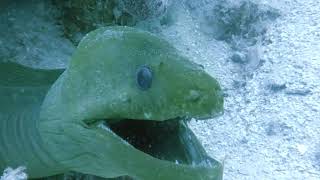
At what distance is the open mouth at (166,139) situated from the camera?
2.22 metres

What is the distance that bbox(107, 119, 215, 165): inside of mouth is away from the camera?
222cm

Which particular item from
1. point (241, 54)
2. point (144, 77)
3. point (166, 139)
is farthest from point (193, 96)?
point (241, 54)

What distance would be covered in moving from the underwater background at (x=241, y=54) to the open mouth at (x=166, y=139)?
3.11ft

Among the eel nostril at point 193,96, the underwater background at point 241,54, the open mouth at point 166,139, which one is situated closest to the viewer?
the eel nostril at point 193,96

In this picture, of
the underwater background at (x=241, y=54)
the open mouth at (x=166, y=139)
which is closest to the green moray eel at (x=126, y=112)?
the open mouth at (x=166, y=139)

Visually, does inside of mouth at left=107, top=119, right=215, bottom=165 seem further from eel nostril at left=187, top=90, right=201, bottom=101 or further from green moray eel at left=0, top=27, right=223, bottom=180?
eel nostril at left=187, top=90, right=201, bottom=101

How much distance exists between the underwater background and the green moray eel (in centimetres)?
87

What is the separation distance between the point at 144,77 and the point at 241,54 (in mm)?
2721

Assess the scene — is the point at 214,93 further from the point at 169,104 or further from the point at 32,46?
the point at 32,46

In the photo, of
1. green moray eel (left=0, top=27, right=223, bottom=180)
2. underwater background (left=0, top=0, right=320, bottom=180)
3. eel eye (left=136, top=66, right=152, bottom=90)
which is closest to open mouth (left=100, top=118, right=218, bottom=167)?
green moray eel (left=0, top=27, right=223, bottom=180)

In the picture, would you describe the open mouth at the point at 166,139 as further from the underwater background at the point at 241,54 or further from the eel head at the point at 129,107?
the underwater background at the point at 241,54

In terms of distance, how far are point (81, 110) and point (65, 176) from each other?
1.09m

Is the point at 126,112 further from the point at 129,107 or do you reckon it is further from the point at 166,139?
the point at 166,139

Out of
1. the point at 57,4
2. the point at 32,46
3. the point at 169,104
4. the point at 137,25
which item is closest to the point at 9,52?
the point at 32,46
